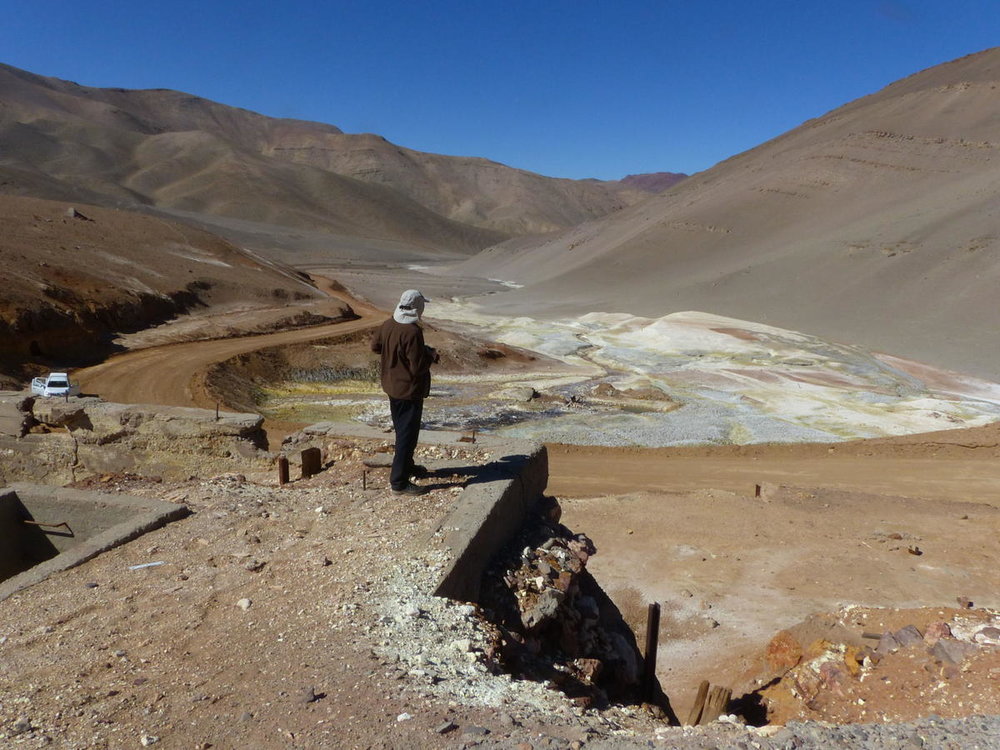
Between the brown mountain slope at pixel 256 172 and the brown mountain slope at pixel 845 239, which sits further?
the brown mountain slope at pixel 256 172

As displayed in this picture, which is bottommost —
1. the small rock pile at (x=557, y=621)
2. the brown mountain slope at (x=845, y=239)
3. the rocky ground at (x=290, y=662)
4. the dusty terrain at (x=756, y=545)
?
the dusty terrain at (x=756, y=545)

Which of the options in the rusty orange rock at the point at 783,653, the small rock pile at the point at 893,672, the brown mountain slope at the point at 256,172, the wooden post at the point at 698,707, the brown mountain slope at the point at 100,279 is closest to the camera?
the small rock pile at the point at 893,672

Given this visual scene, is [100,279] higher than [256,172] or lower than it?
lower

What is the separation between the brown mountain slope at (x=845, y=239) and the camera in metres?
31.2

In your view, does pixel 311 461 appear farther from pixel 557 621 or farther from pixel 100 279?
pixel 100 279

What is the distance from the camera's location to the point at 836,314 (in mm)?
32844

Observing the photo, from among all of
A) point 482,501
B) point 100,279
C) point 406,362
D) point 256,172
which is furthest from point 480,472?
point 256,172

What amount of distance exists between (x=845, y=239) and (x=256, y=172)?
3551 inches

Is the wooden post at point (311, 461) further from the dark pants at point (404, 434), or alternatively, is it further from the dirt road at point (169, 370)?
the dirt road at point (169, 370)

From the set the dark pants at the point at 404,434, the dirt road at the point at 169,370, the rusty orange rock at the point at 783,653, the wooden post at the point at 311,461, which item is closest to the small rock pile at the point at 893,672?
the rusty orange rock at the point at 783,653

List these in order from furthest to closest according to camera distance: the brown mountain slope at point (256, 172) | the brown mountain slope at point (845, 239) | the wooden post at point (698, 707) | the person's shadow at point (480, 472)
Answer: the brown mountain slope at point (256, 172)
the brown mountain slope at point (845, 239)
the person's shadow at point (480, 472)
the wooden post at point (698, 707)

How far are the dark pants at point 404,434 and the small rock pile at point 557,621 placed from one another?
3.56 ft

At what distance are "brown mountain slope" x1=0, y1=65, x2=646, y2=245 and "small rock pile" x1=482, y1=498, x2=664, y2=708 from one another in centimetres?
7906

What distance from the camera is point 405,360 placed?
19.0ft
